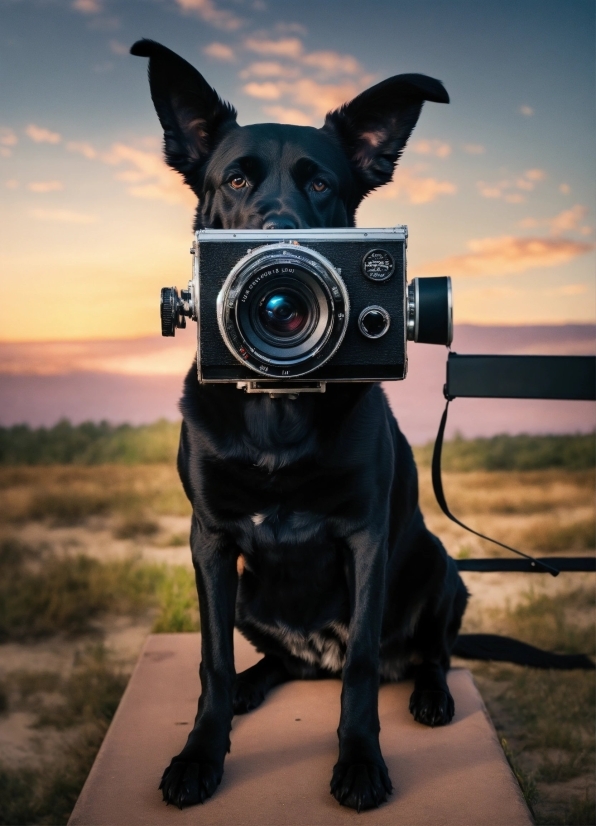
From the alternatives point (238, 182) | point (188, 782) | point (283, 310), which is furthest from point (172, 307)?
point (188, 782)

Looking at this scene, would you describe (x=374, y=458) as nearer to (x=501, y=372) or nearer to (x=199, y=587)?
(x=199, y=587)

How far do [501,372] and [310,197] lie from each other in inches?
32.7

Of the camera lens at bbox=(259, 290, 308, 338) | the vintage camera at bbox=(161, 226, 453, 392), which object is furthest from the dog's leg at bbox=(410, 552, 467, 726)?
the camera lens at bbox=(259, 290, 308, 338)

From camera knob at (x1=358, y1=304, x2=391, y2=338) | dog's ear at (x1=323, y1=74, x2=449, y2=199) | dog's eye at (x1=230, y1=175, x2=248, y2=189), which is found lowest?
camera knob at (x1=358, y1=304, x2=391, y2=338)

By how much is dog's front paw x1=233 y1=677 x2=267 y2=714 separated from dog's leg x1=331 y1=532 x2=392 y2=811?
0.51 metres

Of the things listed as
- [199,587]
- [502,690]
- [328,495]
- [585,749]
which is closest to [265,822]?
[199,587]

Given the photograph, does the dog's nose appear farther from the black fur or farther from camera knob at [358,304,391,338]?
camera knob at [358,304,391,338]

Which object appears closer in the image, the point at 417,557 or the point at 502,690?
the point at 417,557

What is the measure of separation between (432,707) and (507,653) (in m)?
0.69

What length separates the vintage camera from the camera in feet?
6.32

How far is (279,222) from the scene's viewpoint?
83.8 inches

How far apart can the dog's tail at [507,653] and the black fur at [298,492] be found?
0.47 metres

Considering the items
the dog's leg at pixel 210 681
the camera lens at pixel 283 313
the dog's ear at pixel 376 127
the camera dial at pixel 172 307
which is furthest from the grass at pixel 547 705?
the dog's ear at pixel 376 127

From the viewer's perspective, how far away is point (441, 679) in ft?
8.60
